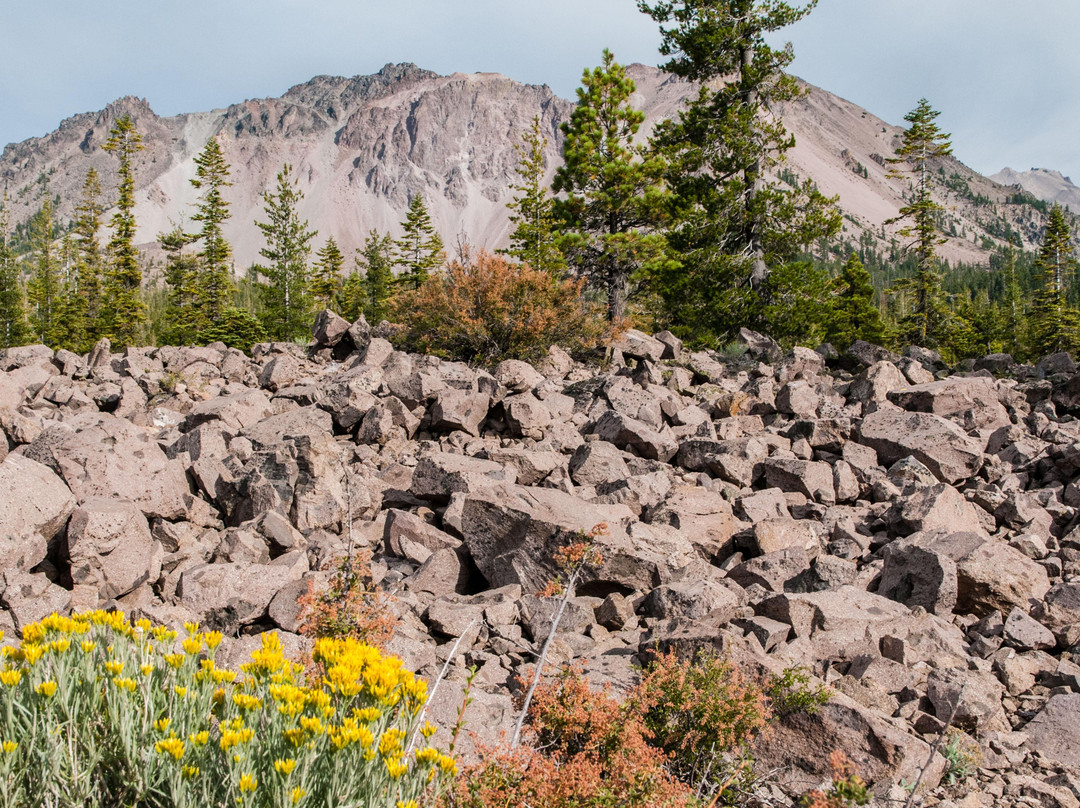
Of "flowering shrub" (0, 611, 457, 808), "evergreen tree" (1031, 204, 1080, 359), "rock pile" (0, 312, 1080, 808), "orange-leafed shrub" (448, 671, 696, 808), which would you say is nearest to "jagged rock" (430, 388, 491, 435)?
"rock pile" (0, 312, 1080, 808)

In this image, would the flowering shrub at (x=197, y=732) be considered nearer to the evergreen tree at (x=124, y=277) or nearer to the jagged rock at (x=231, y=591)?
the jagged rock at (x=231, y=591)

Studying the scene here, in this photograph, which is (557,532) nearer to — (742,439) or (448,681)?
(448,681)

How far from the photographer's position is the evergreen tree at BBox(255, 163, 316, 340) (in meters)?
28.8

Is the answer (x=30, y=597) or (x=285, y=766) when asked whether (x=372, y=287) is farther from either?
(x=285, y=766)

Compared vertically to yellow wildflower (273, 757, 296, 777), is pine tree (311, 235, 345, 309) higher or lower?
higher

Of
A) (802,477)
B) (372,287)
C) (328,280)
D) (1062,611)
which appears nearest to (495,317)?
(802,477)

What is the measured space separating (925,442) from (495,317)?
8618mm

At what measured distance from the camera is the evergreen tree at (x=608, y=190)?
2038 centimetres

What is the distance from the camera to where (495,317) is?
1465 cm

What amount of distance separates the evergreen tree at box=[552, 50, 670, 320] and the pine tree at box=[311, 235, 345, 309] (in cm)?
2281

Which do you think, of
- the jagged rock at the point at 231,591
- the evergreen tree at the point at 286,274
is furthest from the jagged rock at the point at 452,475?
the evergreen tree at the point at 286,274

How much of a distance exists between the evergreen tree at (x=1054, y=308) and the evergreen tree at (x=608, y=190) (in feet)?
69.5

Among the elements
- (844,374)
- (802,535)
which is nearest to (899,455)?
(802,535)

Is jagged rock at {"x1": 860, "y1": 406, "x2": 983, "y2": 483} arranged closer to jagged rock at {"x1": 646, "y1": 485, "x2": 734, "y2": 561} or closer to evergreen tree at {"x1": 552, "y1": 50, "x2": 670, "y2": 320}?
jagged rock at {"x1": 646, "y1": 485, "x2": 734, "y2": 561}
